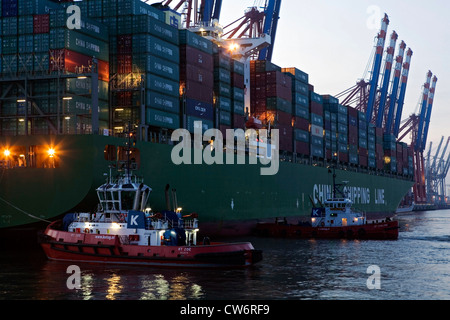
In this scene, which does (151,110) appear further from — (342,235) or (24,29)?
(342,235)

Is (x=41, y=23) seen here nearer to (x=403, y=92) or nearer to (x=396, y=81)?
(x=396, y=81)

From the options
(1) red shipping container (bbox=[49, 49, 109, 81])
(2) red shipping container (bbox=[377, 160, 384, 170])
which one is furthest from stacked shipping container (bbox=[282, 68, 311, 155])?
(1) red shipping container (bbox=[49, 49, 109, 81])

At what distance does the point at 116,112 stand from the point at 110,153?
6340 mm

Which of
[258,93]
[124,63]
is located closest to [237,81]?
[258,93]

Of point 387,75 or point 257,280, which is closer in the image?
point 257,280

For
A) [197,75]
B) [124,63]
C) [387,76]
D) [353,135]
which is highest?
[387,76]

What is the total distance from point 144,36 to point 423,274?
2725 centimetres

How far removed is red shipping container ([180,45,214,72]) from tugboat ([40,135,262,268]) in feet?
66.2

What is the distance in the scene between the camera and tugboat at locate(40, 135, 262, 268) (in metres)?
28.9

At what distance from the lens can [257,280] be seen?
26.4m

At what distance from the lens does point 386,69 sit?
363ft

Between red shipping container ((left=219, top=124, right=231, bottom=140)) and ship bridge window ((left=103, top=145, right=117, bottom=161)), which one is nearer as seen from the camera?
ship bridge window ((left=103, top=145, right=117, bottom=161))

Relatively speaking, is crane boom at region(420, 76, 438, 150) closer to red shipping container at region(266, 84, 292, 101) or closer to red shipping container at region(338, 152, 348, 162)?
red shipping container at region(338, 152, 348, 162)
